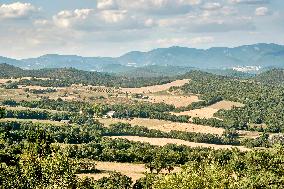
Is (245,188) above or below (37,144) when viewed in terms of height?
below

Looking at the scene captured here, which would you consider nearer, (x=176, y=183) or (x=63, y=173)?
(x=176, y=183)

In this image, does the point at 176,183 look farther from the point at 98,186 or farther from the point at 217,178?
the point at 98,186

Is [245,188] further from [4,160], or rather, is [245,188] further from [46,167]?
[4,160]

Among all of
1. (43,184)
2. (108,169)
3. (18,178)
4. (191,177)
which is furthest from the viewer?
(108,169)

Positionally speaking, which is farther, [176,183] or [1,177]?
[1,177]

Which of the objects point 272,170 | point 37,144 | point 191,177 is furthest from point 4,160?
point 272,170

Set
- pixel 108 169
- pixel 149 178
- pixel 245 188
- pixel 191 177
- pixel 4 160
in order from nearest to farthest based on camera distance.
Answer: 1. pixel 191 177
2. pixel 245 188
3. pixel 4 160
4. pixel 149 178
5. pixel 108 169

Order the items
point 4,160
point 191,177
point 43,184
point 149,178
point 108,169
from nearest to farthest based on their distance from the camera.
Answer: point 191,177 < point 43,184 < point 4,160 < point 149,178 < point 108,169

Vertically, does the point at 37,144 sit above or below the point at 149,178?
above

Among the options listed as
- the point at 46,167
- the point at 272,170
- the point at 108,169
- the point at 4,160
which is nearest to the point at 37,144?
the point at 4,160
